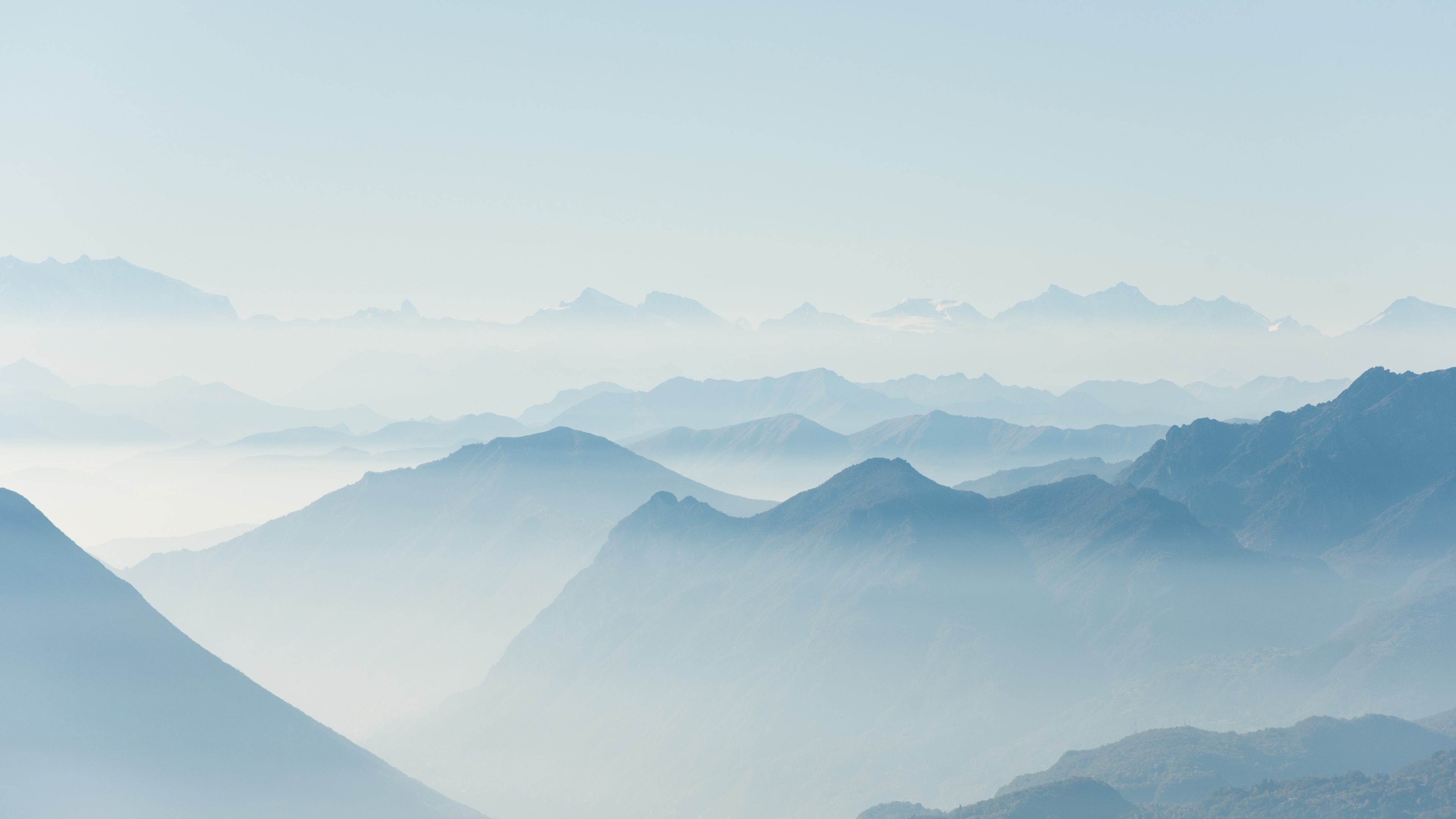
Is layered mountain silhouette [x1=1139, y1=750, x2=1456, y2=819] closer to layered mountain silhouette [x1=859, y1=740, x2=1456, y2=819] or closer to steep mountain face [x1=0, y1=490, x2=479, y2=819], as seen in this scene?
layered mountain silhouette [x1=859, y1=740, x2=1456, y2=819]

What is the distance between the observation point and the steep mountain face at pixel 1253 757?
181500mm

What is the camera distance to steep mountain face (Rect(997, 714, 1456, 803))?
595 ft

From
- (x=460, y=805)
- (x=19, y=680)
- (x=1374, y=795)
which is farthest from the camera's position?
(x=460, y=805)

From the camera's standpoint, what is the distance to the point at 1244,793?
542 ft

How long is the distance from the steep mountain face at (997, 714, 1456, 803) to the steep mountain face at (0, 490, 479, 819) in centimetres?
9453

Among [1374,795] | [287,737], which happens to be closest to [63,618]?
[287,737]

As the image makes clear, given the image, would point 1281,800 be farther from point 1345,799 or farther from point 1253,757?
point 1253,757

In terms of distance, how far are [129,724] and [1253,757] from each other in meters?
153

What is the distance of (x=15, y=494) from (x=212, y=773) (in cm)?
4446

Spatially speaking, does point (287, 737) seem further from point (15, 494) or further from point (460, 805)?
point (15, 494)

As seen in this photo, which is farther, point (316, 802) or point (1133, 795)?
point (1133, 795)

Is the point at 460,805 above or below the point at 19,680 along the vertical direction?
below

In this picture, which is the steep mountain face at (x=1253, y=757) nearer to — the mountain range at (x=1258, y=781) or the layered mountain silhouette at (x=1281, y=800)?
the mountain range at (x=1258, y=781)

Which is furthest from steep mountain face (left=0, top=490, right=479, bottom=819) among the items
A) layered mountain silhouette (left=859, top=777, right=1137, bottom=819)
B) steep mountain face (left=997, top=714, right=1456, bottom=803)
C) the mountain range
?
steep mountain face (left=997, top=714, right=1456, bottom=803)
